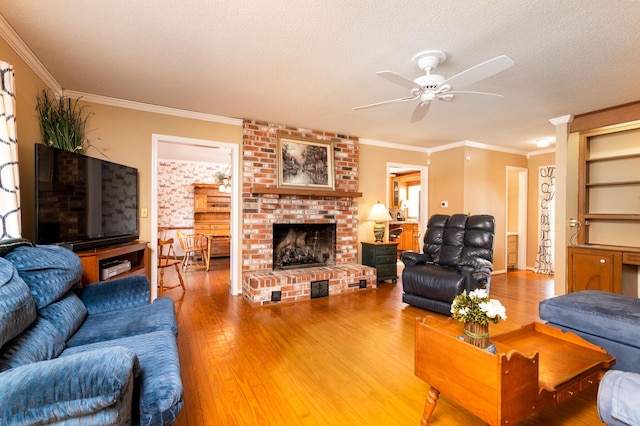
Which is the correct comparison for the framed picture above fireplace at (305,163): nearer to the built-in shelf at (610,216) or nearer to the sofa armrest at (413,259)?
the sofa armrest at (413,259)

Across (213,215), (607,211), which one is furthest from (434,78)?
(213,215)

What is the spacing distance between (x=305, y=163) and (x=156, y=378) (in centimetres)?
369

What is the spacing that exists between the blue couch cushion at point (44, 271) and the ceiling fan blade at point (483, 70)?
9.32ft

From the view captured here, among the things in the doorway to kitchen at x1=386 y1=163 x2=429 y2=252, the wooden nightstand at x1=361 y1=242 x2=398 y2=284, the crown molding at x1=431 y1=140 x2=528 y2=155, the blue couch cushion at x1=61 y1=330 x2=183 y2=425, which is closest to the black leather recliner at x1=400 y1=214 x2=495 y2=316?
the wooden nightstand at x1=361 y1=242 x2=398 y2=284

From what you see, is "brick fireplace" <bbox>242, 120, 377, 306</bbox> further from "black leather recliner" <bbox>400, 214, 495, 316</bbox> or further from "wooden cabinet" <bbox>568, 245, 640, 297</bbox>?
"wooden cabinet" <bbox>568, 245, 640, 297</bbox>

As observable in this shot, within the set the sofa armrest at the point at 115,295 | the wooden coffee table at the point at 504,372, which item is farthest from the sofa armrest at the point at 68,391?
the wooden coffee table at the point at 504,372

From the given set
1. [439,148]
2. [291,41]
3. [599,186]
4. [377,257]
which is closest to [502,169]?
[439,148]

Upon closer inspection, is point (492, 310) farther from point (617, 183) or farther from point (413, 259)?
point (617, 183)

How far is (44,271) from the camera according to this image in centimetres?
169

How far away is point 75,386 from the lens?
0.95 metres

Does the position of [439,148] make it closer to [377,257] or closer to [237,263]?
[377,257]

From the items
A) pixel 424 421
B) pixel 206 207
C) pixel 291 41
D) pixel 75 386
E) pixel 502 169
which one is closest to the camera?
pixel 75 386

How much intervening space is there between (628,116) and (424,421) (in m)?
4.19

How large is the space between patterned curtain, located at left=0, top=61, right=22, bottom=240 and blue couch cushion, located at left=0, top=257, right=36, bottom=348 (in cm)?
90
